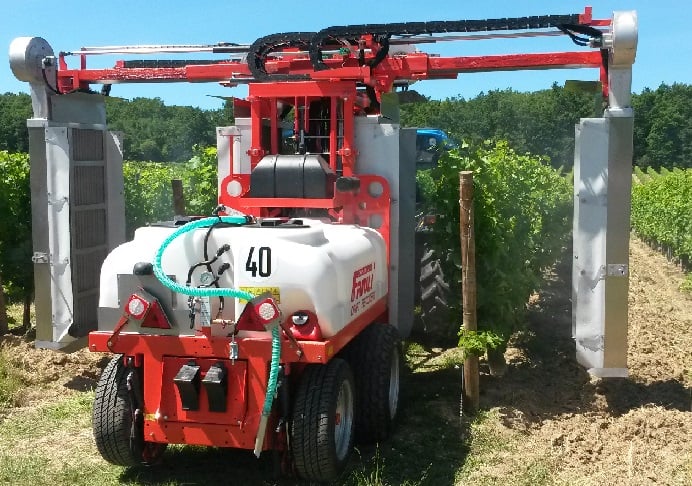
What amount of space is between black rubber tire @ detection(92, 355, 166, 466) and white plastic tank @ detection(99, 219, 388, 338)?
537mm

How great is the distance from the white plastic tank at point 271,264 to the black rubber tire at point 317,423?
31cm

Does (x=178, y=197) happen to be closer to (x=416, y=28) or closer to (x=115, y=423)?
(x=416, y=28)

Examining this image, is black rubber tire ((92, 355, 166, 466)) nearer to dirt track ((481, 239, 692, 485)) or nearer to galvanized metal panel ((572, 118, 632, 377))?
dirt track ((481, 239, 692, 485))

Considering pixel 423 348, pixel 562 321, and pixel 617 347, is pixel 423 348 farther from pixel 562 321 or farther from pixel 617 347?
pixel 617 347

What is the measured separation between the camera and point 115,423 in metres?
4.83

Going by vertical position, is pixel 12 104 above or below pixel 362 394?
above

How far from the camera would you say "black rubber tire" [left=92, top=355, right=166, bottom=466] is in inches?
190

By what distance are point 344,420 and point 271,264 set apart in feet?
4.07

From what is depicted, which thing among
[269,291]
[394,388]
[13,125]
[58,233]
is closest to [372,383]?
[394,388]

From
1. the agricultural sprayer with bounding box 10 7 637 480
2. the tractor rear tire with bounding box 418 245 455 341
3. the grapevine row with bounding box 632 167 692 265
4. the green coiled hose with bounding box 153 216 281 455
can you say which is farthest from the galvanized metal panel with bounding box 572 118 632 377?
the grapevine row with bounding box 632 167 692 265

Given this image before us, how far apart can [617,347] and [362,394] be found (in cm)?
213

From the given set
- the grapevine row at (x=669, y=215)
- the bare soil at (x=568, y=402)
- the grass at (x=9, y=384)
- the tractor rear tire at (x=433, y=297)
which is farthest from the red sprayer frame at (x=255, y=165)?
the grapevine row at (x=669, y=215)

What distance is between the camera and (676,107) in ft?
219

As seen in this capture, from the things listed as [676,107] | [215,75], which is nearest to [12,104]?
[676,107]
